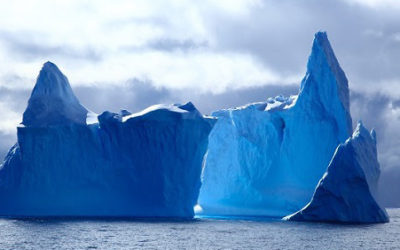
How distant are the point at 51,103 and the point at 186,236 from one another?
19340mm

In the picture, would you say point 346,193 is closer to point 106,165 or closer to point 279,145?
point 279,145

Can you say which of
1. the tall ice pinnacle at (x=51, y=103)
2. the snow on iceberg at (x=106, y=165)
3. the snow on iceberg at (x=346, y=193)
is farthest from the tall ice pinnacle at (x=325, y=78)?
the tall ice pinnacle at (x=51, y=103)

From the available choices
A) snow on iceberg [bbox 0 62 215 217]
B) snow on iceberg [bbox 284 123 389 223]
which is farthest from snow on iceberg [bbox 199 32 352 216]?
snow on iceberg [bbox 284 123 389 223]

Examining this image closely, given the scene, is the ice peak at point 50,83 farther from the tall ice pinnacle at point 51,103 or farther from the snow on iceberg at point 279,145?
the snow on iceberg at point 279,145

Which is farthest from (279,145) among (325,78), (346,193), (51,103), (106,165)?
(51,103)

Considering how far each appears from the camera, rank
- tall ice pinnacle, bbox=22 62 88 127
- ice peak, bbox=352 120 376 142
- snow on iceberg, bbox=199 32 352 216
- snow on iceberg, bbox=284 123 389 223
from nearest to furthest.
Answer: snow on iceberg, bbox=284 123 389 223 → ice peak, bbox=352 120 376 142 → tall ice pinnacle, bbox=22 62 88 127 → snow on iceberg, bbox=199 32 352 216

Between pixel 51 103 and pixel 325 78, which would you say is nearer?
pixel 51 103

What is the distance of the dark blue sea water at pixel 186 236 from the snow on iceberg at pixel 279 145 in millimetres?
8978

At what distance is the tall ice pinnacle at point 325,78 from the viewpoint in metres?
46.9

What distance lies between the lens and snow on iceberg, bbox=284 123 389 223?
1480 inches

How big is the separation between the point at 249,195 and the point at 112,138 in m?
12.7

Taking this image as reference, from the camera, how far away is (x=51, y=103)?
154 ft

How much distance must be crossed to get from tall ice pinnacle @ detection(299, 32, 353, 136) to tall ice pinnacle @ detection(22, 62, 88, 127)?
17.8 m

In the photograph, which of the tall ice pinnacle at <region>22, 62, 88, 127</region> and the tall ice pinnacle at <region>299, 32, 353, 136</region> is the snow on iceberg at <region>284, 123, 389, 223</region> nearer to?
the tall ice pinnacle at <region>299, 32, 353, 136</region>
